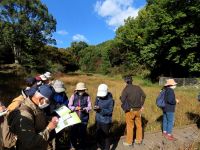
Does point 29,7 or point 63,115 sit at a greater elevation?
point 29,7

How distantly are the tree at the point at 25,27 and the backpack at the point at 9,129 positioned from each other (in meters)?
47.7

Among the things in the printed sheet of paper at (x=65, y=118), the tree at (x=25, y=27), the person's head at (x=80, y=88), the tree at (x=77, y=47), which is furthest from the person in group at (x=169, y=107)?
the tree at (x=77, y=47)

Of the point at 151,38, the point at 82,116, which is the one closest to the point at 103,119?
the point at 82,116

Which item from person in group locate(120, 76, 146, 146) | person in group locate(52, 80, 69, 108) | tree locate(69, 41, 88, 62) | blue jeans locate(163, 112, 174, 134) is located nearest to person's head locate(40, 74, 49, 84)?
person in group locate(52, 80, 69, 108)

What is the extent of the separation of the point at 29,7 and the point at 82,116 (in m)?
47.3

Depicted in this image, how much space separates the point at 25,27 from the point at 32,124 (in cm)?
4936

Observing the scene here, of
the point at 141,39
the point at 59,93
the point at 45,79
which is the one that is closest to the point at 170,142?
the point at 59,93

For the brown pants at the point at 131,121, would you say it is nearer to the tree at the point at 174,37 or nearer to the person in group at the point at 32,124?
the person in group at the point at 32,124

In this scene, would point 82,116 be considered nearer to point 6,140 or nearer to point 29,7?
point 6,140

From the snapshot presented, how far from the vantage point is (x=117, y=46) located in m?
75.2

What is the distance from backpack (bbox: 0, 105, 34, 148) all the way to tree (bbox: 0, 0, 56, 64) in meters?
47.7

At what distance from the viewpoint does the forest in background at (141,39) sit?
3975 centimetres

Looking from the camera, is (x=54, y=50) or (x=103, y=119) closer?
(x=103, y=119)

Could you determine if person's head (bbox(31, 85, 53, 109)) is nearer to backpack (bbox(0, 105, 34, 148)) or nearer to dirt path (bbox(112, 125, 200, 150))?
backpack (bbox(0, 105, 34, 148))
